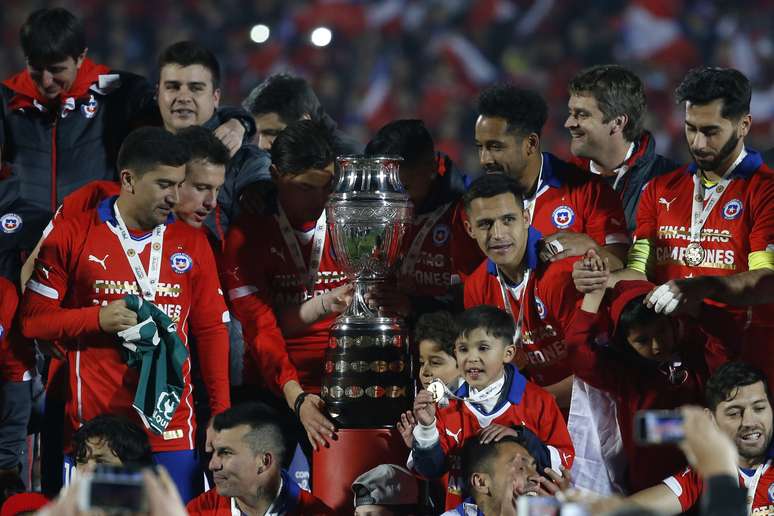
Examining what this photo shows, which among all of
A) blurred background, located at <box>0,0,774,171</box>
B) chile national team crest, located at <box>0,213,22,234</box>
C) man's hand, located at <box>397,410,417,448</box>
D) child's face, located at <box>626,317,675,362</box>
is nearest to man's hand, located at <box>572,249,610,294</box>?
child's face, located at <box>626,317,675,362</box>

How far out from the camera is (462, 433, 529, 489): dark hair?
394cm

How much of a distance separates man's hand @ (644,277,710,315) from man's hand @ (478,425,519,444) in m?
0.61

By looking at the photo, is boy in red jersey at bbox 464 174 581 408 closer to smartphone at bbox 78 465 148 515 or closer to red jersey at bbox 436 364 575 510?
red jersey at bbox 436 364 575 510

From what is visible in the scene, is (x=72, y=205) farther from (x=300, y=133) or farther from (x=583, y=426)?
(x=583, y=426)

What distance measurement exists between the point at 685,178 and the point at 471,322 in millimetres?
1051

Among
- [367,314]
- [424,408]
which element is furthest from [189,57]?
[424,408]

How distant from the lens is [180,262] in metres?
4.43

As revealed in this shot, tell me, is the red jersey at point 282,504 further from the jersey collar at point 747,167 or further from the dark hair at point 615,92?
the dark hair at point 615,92

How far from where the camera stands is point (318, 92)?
9.75m

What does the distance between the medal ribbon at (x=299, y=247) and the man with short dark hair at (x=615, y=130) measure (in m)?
1.18

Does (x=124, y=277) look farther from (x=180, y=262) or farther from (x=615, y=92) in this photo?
(x=615, y=92)

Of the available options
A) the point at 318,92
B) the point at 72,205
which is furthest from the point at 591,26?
the point at 72,205

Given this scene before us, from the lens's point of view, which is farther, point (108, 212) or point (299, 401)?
point (108, 212)

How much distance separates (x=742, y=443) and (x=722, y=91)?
1246 mm
